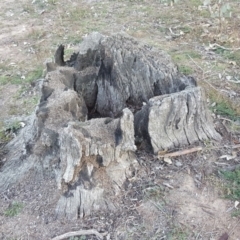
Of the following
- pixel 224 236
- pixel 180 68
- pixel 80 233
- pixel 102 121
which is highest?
pixel 102 121

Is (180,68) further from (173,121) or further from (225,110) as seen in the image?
(173,121)

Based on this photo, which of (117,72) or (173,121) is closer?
(173,121)

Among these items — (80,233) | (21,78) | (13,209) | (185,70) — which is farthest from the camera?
(21,78)

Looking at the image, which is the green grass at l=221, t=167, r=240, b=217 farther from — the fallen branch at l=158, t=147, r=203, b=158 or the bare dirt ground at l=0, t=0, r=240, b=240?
the fallen branch at l=158, t=147, r=203, b=158

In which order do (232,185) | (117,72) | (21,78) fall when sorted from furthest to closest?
(21,78)
(117,72)
(232,185)

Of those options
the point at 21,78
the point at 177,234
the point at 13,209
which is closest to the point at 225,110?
the point at 177,234

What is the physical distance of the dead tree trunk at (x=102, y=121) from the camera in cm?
266

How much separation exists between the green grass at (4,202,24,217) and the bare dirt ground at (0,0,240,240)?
3 cm

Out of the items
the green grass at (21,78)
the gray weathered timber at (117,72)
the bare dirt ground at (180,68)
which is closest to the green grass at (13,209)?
the bare dirt ground at (180,68)

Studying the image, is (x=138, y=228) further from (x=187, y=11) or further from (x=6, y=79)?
(x=187, y=11)

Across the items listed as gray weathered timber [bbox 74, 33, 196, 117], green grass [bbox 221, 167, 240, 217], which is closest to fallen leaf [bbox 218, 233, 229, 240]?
green grass [bbox 221, 167, 240, 217]

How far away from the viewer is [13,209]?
2.89 m

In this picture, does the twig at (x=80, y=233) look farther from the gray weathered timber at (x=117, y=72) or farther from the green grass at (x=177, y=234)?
the gray weathered timber at (x=117, y=72)

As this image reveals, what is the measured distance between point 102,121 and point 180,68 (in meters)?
2.52
